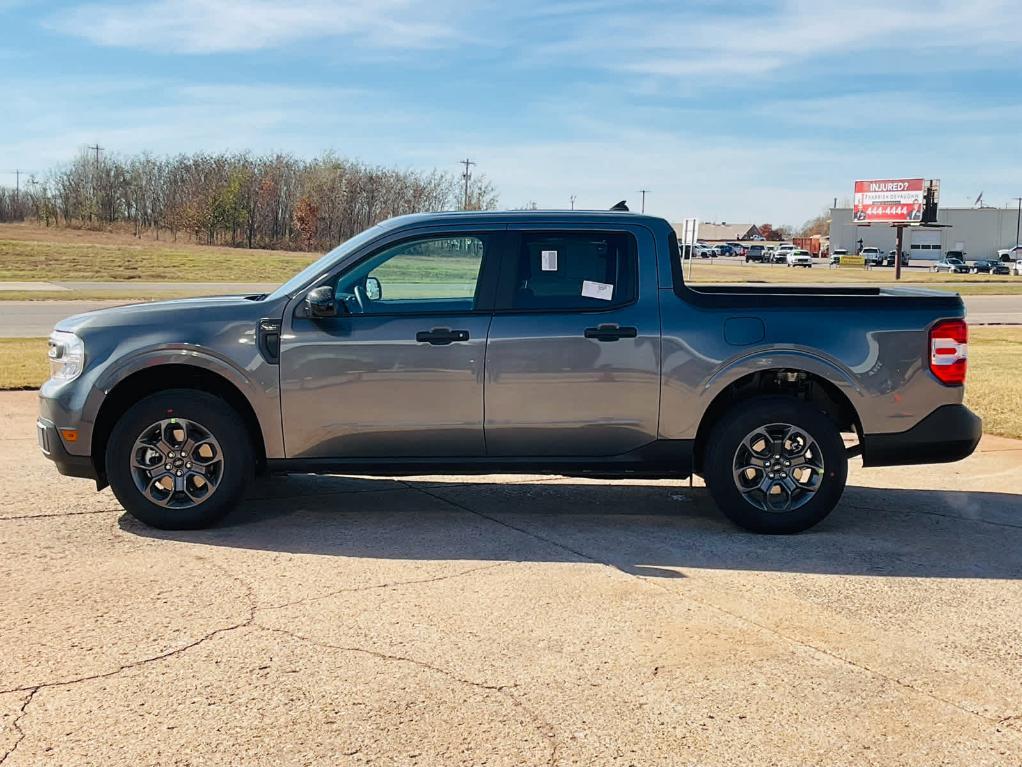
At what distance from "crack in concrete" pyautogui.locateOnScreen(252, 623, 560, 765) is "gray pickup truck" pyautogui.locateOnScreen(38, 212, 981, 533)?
6.26ft

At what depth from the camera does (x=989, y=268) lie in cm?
8625

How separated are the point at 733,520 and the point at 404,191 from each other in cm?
7084

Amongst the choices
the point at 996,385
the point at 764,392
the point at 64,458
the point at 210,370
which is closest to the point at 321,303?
the point at 210,370

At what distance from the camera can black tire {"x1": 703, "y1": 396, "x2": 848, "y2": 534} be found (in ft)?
21.4

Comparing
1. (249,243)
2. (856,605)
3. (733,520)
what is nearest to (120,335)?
(733,520)

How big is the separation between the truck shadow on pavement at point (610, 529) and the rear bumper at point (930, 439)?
49cm

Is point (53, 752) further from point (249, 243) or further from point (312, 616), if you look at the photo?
point (249, 243)

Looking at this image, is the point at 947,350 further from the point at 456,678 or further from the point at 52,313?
the point at 52,313

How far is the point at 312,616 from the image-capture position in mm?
5012

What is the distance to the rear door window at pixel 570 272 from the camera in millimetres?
6625

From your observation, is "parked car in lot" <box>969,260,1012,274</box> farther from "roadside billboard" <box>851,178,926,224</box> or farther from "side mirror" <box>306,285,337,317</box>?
"side mirror" <box>306,285,337,317</box>

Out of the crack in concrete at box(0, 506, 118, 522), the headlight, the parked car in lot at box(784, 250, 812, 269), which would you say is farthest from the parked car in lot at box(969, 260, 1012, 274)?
the headlight

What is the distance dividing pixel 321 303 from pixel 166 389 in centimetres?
110

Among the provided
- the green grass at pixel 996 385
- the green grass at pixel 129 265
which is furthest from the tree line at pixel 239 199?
the green grass at pixel 996 385
